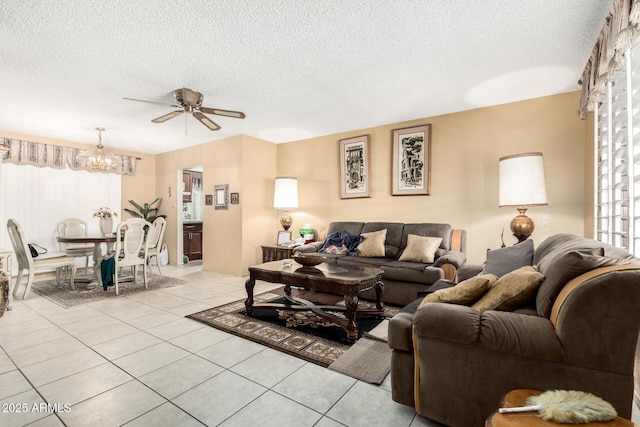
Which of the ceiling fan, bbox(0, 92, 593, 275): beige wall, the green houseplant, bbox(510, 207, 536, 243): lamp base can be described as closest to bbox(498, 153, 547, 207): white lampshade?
bbox(510, 207, 536, 243): lamp base

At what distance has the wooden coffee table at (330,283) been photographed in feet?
8.39

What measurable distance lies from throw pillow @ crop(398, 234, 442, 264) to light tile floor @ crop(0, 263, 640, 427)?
194 centimetres

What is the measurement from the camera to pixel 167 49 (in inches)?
101

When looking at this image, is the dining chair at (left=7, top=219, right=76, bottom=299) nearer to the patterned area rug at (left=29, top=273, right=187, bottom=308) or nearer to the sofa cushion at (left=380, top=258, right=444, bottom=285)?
the patterned area rug at (left=29, top=273, right=187, bottom=308)

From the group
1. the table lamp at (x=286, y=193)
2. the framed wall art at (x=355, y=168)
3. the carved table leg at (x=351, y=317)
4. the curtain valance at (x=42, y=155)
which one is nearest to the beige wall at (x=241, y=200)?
the table lamp at (x=286, y=193)

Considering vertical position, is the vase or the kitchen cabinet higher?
the vase

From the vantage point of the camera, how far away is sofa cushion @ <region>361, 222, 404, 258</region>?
4.11m

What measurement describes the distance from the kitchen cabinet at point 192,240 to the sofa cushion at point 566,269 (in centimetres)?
677

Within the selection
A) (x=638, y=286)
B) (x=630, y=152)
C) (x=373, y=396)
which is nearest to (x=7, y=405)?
(x=373, y=396)

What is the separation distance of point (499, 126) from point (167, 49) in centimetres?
385

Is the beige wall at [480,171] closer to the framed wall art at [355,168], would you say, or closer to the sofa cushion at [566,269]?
the framed wall art at [355,168]

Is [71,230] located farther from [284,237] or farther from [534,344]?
[534,344]

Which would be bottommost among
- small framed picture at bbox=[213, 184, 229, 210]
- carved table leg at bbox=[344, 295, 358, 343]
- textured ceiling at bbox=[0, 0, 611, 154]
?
carved table leg at bbox=[344, 295, 358, 343]

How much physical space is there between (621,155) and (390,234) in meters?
2.56
